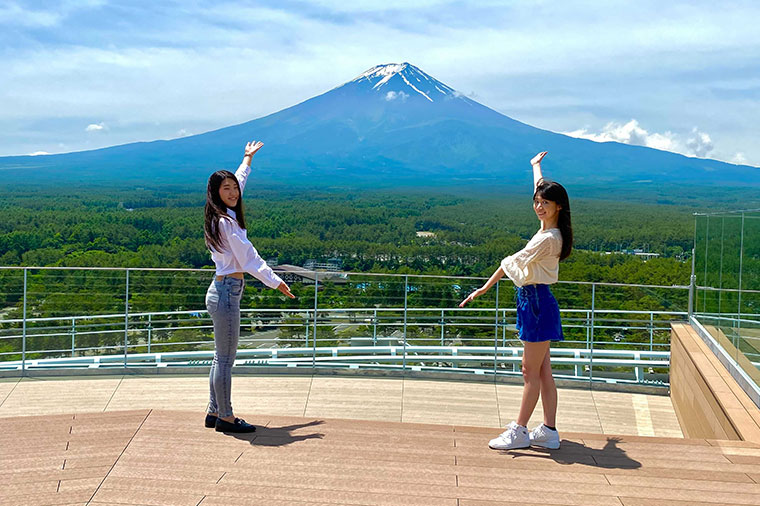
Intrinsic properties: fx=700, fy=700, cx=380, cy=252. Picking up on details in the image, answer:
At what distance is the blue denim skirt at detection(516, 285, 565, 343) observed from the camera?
2438 mm

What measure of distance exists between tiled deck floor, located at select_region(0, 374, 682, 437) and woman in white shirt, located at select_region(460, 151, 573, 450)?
178 centimetres

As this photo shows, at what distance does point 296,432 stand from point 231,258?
68 centimetres

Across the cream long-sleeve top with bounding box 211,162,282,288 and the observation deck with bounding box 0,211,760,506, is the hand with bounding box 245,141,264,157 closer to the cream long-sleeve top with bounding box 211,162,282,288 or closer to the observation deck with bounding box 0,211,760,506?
the cream long-sleeve top with bounding box 211,162,282,288

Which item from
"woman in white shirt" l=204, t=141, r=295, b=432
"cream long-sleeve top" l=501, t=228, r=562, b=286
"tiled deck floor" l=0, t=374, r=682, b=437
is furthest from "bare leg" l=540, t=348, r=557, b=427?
"tiled deck floor" l=0, t=374, r=682, b=437

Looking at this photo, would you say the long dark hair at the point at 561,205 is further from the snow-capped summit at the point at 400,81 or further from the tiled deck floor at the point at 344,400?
the snow-capped summit at the point at 400,81

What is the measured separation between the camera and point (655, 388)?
5.20 m

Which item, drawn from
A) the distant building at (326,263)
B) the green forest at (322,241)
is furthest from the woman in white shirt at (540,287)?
the distant building at (326,263)

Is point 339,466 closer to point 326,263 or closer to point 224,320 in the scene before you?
point 224,320

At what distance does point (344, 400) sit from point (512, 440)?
6.79 ft

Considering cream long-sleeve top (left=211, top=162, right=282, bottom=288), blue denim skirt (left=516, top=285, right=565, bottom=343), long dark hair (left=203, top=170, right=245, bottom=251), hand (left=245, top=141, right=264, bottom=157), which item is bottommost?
blue denim skirt (left=516, top=285, right=565, bottom=343)

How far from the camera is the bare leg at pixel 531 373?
8.11ft

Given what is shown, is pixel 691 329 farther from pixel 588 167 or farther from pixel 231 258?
pixel 588 167

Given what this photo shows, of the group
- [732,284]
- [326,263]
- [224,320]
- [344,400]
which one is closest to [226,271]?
[224,320]

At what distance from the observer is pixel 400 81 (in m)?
102
